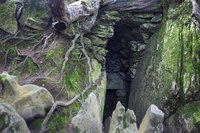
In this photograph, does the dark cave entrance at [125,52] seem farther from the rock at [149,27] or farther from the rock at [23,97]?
the rock at [23,97]

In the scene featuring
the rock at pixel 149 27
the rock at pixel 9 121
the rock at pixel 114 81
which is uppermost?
the rock at pixel 149 27

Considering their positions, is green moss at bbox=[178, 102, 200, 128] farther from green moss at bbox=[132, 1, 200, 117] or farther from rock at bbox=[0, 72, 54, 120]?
rock at bbox=[0, 72, 54, 120]

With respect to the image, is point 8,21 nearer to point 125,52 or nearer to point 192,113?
point 125,52

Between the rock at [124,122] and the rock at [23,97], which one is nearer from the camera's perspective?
the rock at [124,122]

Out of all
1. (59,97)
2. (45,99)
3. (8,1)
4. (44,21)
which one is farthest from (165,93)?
(8,1)

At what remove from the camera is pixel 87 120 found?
13.4 ft

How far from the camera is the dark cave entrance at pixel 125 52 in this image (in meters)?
7.82

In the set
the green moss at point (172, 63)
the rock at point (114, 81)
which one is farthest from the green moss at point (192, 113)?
the rock at point (114, 81)

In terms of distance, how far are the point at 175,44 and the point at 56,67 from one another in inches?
91.3

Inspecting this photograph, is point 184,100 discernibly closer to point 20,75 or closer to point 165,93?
point 165,93

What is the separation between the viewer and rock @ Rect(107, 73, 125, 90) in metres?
8.48

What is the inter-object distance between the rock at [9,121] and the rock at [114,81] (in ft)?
14.9

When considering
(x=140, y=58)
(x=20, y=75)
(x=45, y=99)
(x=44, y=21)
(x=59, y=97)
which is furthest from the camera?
(x=140, y=58)

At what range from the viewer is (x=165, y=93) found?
6.20 meters
